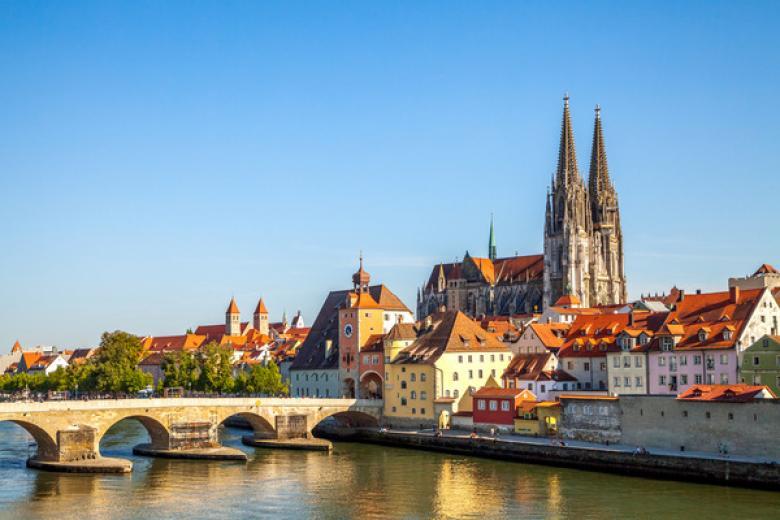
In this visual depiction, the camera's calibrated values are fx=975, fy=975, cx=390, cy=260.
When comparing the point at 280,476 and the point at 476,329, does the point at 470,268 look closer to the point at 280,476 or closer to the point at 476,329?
the point at 476,329

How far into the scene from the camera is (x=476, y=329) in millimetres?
89312

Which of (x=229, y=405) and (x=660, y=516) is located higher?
(x=229, y=405)

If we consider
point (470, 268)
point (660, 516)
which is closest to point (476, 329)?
point (660, 516)

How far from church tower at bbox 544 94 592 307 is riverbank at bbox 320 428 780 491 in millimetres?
73555

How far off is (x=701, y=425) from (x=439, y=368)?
27709 mm

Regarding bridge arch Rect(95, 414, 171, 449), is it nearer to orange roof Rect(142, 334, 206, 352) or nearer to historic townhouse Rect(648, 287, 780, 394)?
historic townhouse Rect(648, 287, 780, 394)

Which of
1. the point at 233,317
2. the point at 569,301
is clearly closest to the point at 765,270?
the point at 569,301

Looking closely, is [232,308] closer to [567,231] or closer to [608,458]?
[567,231]

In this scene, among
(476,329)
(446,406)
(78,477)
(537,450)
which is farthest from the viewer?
(476,329)

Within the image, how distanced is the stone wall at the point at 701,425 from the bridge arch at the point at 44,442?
37984 millimetres

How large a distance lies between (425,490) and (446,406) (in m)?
27.4

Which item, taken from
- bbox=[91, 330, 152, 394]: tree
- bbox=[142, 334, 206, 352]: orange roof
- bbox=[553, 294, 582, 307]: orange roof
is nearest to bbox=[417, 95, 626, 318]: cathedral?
bbox=[553, 294, 582, 307]: orange roof

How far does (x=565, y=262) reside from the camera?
492 ft

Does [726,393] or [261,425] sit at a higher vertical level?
[726,393]
